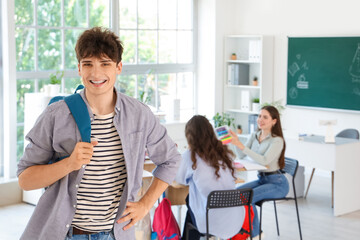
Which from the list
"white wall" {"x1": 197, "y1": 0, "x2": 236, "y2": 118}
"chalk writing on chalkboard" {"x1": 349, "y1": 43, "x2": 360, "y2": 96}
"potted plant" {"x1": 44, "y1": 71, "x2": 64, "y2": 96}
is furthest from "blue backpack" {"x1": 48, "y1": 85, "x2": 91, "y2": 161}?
"white wall" {"x1": 197, "y1": 0, "x2": 236, "y2": 118}

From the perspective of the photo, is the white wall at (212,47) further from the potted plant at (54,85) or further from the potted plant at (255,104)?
the potted plant at (54,85)

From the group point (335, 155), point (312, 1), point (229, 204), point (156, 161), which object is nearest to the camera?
point (156, 161)

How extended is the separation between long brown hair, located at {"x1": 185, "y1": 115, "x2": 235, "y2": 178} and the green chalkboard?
350cm

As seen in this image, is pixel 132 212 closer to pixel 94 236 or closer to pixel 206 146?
pixel 94 236

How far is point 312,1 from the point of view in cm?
741

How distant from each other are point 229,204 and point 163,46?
185 inches

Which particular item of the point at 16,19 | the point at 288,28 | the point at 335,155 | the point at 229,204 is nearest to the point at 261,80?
the point at 288,28

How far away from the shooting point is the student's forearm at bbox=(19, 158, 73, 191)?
67.6 inches

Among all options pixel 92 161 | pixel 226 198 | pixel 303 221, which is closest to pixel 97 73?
pixel 92 161

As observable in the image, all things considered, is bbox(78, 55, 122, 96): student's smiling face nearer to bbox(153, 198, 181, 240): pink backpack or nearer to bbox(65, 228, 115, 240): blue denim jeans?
bbox(65, 228, 115, 240): blue denim jeans

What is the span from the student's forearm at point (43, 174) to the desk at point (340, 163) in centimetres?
439

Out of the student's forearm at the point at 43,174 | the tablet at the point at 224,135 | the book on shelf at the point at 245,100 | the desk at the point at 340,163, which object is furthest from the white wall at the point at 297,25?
the student's forearm at the point at 43,174

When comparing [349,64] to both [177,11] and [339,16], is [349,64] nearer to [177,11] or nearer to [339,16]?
[339,16]

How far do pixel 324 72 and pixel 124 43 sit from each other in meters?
2.68
